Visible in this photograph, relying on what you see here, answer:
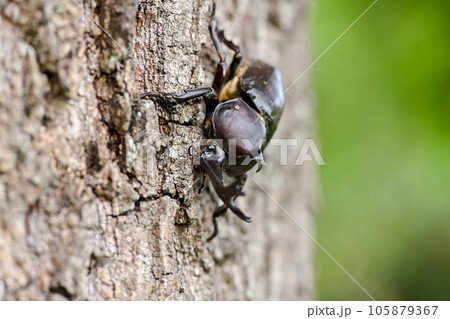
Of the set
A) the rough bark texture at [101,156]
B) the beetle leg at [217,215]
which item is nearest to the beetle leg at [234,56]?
the rough bark texture at [101,156]

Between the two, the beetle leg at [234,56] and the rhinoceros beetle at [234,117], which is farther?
the beetle leg at [234,56]

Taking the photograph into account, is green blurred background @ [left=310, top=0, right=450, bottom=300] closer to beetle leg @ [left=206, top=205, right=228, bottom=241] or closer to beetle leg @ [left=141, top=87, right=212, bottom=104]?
beetle leg @ [left=206, top=205, right=228, bottom=241]

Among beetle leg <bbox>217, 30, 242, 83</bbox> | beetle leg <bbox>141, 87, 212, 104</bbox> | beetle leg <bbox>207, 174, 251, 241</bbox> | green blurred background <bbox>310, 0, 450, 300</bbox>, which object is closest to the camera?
beetle leg <bbox>141, 87, 212, 104</bbox>

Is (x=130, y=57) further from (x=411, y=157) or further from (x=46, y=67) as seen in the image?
(x=411, y=157)
